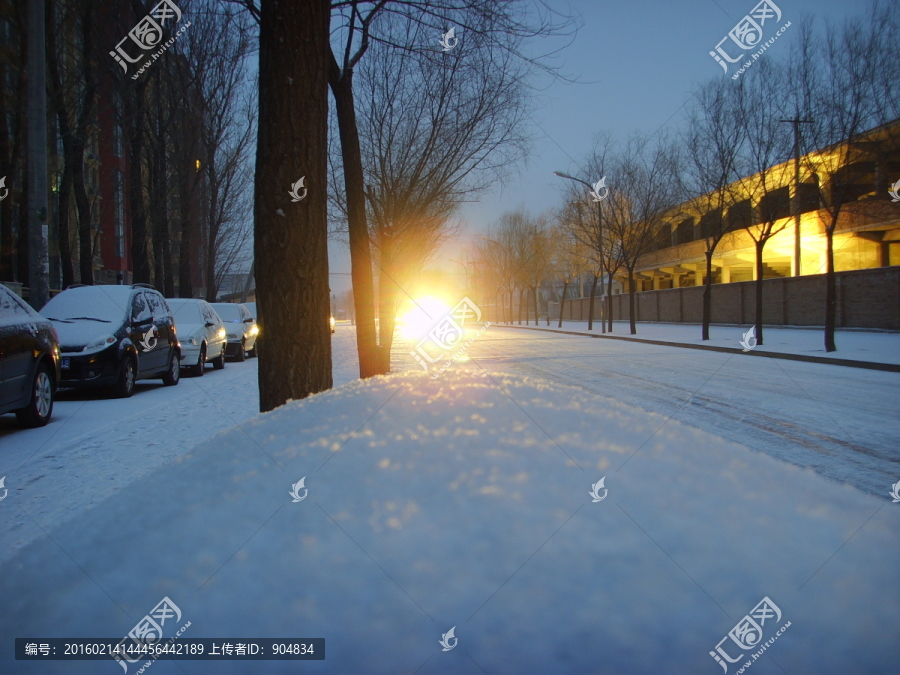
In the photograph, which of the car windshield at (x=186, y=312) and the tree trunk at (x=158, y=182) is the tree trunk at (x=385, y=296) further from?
the tree trunk at (x=158, y=182)

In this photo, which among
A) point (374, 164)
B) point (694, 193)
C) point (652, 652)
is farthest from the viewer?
point (694, 193)

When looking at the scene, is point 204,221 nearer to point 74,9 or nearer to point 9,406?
point 74,9

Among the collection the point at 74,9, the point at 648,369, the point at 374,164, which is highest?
the point at 74,9

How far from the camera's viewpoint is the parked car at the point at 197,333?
14375 millimetres

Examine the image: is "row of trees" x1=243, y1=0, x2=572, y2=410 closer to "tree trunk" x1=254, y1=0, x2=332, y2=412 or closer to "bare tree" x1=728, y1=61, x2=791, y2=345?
"tree trunk" x1=254, y1=0, x2=332, y2=412

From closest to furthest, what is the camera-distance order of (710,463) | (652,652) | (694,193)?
(652,652), (710,463), (694,193)

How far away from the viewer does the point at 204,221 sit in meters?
28.2

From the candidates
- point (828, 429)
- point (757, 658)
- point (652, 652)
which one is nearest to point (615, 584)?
point (652, 652)

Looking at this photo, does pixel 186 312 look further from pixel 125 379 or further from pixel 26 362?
pixel 26 362

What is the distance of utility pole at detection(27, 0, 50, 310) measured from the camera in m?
11.2

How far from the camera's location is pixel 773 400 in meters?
9.51

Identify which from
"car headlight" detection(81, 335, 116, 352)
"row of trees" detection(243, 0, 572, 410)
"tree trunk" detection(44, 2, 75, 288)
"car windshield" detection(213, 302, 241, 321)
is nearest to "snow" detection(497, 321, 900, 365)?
"row of trees" detection(243, 0, 572, 410)

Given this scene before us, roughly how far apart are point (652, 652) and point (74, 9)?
21303 mm

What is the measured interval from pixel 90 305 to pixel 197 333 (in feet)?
12.3
